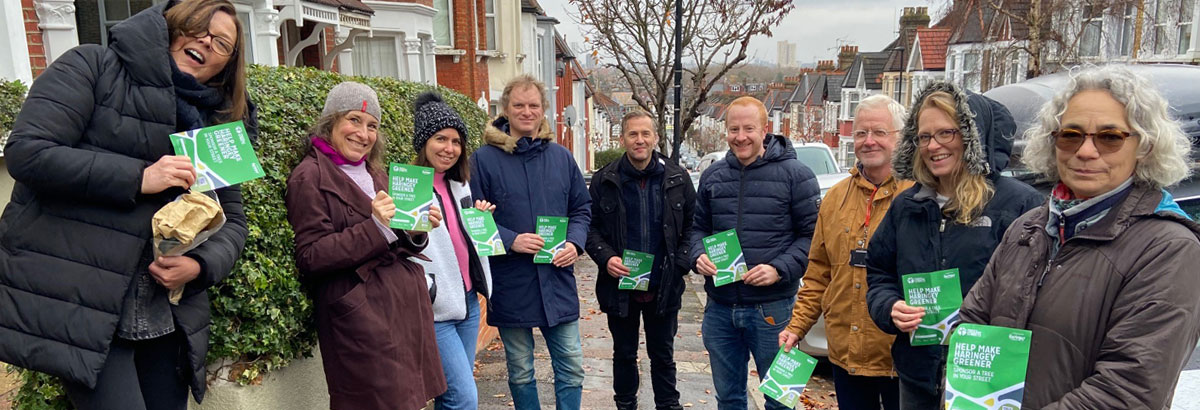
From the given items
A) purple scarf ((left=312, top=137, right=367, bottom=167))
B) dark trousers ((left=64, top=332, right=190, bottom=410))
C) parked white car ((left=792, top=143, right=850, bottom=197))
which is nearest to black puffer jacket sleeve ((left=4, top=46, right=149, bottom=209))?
dark trousers ((left=64, top=332, right=190, bottom=410))

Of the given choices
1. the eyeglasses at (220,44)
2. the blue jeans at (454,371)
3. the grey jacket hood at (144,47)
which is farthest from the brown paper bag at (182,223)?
the blue jeans at (454,371)

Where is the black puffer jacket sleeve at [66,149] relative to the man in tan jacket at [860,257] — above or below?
above

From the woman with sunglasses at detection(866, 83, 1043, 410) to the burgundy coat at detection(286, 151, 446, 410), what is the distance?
78.3 inches

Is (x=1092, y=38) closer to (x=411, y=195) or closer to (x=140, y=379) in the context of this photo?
(x=411, y=195)

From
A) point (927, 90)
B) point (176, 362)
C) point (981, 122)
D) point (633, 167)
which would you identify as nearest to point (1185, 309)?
point (981, 122)

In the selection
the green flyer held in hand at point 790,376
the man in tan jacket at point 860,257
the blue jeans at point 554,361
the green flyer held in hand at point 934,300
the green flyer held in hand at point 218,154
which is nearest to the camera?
the green flyer held in hand at point 218,154

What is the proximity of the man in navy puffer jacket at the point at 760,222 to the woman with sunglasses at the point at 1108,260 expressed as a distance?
1.70 m

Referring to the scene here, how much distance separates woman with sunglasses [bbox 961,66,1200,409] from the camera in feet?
5.62

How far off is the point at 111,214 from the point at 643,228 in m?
2.66

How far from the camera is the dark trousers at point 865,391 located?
3121mm

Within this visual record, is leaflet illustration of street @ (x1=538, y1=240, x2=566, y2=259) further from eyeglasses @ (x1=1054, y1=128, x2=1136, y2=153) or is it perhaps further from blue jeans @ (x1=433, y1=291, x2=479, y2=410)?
eyeglasses @ (x1=1054, y1=128, x2=1136, y2=153)

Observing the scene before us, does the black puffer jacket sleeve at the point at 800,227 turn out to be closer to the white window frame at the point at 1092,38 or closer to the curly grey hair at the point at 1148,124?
the curly grey hair at the point at 1148,124

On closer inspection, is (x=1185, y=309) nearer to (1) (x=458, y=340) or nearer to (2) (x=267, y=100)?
(1) (x=458, y=340)

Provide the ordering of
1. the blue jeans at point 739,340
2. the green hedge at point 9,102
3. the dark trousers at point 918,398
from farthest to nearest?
the blue jeans at point 739,340 → the green hedge at point 9,102 → the dark trousers at point 918,398
